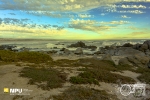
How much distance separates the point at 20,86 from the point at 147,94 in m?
6.98

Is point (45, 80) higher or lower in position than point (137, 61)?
higher

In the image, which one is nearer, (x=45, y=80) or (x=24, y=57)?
(x=45, y=80)

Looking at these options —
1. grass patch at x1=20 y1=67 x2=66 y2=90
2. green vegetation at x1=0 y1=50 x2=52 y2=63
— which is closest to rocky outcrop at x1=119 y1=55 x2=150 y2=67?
green vegetation at x1=0 y1=50 x2=52 y2=63

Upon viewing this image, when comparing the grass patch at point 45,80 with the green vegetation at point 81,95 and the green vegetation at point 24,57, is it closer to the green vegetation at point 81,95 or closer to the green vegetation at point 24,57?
the green vegetation at point 81,95

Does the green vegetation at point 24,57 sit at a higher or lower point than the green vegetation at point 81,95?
higher

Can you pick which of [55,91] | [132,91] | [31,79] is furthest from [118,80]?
[31,79]

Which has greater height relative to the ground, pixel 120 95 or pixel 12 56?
pixel 12 56

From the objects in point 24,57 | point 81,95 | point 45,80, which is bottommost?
point 81,95

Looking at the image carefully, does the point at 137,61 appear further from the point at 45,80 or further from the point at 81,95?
the point at 81,95

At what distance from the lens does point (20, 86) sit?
8953mm

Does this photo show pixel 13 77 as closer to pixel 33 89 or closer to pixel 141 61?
pixel 33 89

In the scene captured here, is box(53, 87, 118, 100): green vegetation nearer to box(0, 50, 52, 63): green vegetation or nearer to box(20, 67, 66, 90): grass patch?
box(20, 67, 66, 90): grass patch

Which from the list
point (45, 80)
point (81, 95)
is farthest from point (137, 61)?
point (81, 95)

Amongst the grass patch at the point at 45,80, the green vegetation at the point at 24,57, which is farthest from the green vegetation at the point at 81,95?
the green vegetation at the point at 24,57
